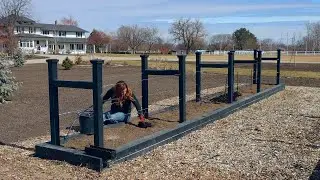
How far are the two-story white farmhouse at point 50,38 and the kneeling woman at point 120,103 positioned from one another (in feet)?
253

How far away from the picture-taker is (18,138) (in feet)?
24.1

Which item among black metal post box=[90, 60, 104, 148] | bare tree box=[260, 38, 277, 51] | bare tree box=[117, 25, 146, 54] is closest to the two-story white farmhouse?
bare tree box=[117, 25, 146, 54]

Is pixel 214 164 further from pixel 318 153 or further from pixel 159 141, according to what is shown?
pixel 318 153

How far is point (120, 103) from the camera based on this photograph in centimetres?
743

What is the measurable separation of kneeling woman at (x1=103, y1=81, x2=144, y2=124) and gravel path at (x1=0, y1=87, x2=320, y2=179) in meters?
1.17

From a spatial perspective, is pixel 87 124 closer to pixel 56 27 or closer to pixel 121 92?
pixel 121 92

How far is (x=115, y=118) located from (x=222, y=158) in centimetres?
233

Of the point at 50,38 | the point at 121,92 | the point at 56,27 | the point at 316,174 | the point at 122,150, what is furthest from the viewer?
the point at 56,27

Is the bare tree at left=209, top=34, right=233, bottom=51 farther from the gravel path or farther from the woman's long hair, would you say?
the woman's long hair

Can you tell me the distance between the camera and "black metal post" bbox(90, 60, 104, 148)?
5.37m

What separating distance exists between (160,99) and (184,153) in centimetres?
673

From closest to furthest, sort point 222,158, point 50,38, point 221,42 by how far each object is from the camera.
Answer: point 222,158, point 50,38, point 221,42

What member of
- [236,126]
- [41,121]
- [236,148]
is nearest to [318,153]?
[236,148]

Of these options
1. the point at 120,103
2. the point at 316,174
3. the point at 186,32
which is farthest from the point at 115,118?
the point at 186,32
